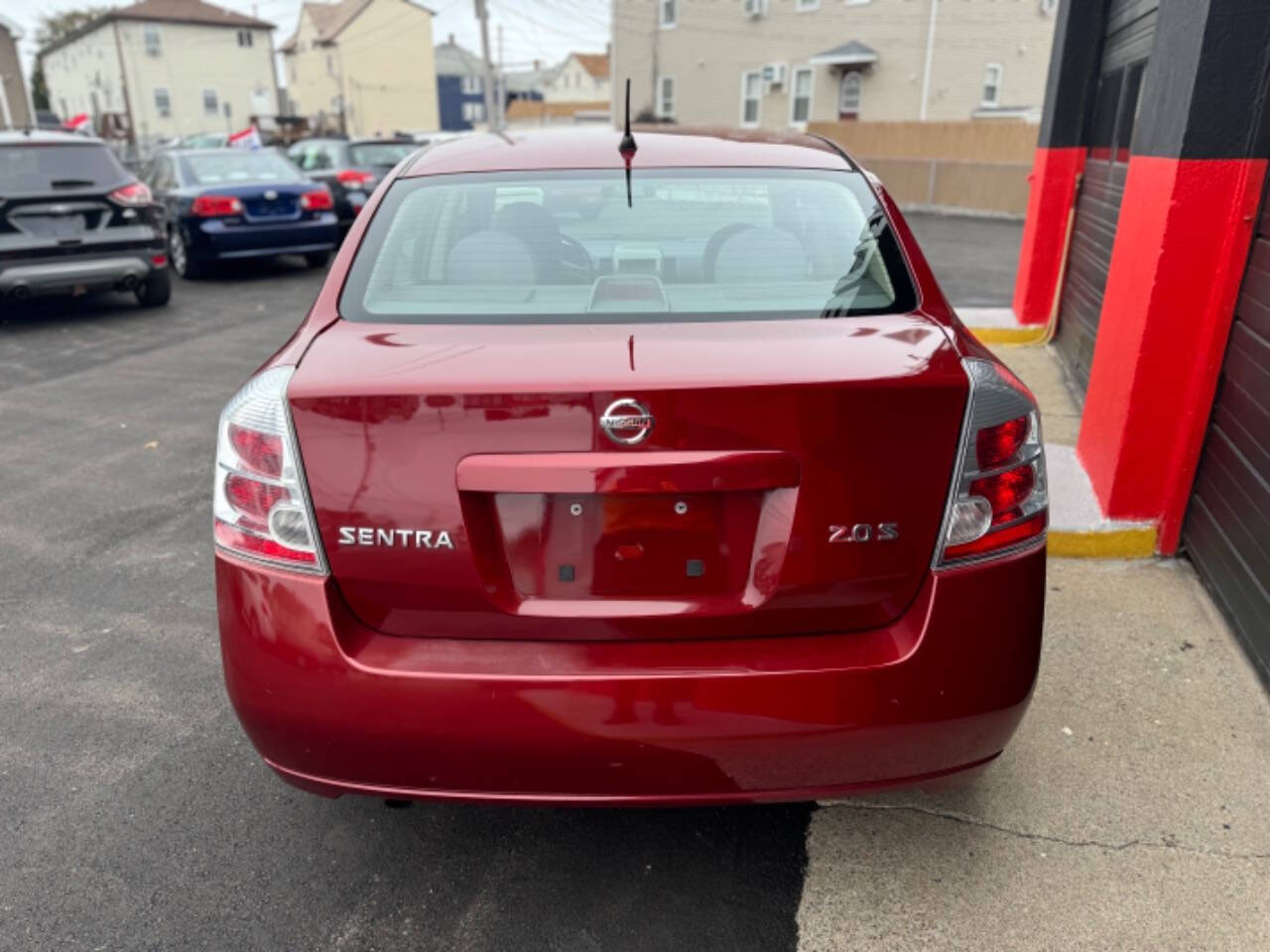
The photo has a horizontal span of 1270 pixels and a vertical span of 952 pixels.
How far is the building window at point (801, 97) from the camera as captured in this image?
30.9 metres

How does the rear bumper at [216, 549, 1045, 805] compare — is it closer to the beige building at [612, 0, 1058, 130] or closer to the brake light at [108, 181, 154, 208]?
the brake light at [108, 181, 154, 208]

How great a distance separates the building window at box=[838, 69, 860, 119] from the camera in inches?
1184

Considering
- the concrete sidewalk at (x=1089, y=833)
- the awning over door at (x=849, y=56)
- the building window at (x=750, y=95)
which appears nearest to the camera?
the concrete sidewalk at (x=1089, y=833)

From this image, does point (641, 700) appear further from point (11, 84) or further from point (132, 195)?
point (11, 84)

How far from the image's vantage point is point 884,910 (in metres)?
2.29

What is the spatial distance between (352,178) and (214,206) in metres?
3.14

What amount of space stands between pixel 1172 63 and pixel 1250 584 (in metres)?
2.05

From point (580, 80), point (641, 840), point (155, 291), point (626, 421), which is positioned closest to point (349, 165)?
point (155, 291)

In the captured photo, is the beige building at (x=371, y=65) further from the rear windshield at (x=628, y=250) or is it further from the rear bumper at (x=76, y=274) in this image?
the rear windshield at (x=628, y=250)

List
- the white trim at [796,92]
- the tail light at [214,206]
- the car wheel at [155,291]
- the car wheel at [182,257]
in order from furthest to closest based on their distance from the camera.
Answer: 1. the white trim at [796,92]
2. the car wheel at [182,257]
3. the tail light at [214,206]
4. the car wheel at [155,291]

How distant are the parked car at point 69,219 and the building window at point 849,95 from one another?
25.4 meters

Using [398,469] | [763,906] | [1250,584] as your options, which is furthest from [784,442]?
[1250,584]

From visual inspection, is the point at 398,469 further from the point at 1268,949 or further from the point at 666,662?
the point at 1268,949

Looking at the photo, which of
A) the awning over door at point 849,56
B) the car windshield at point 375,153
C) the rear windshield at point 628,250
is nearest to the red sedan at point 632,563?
the rear windshield at point 628,250
